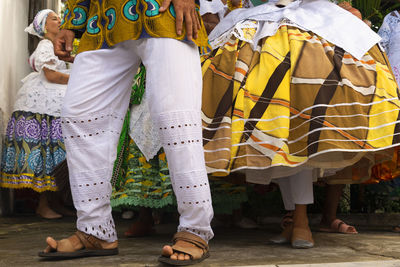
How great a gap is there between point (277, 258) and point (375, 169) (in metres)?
1.60

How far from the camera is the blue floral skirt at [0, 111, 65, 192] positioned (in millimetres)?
4906

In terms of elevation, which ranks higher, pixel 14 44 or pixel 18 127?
pixel 14 44

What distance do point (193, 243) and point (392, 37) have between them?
2.98 metres

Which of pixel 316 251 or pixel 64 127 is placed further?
pixel 316 251

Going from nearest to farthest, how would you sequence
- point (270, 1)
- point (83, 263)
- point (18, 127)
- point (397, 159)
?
point (83, 263) < point (270, 1) < point (397, 159) < point (18, 127)

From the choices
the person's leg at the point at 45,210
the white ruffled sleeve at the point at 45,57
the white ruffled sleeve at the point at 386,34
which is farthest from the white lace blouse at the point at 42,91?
the white ruffled sleeve at the point at 386,34

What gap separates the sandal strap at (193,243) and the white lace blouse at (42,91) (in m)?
3.24

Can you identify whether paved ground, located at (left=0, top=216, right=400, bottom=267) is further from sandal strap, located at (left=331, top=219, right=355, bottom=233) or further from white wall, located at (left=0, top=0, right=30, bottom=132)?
white wall, located at (left=0, top=0, right=30, bottom=132)

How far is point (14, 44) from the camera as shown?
5.52 meters

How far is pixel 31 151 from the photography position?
4980 millimetres

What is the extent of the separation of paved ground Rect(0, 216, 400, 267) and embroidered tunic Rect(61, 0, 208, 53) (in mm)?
972

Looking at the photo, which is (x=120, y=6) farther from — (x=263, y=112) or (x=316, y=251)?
(x=316, y=251)

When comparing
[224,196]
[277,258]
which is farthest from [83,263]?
[224,196]

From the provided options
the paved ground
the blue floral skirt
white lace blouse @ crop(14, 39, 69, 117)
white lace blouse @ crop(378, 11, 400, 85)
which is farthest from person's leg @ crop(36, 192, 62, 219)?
white lace blouse @ crop(378, 11, 400, 85)
